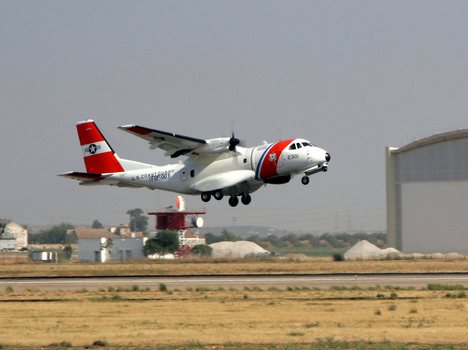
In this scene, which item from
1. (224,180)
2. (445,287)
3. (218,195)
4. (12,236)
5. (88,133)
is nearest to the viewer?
(445,287)

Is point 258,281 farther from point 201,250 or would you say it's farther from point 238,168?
point 201,250

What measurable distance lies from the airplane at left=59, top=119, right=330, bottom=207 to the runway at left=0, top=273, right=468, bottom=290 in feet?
20.3

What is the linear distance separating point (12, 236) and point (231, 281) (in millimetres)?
Result: 91258

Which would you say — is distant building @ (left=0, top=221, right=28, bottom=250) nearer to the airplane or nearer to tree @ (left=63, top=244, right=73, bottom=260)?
tree @ (left=63, top=244, right=73, bottom=260)

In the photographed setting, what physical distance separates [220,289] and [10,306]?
1185 cm

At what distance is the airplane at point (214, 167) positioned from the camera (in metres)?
57.0

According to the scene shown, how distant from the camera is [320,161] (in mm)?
55969

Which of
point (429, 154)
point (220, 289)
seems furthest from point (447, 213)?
point (220, 289)

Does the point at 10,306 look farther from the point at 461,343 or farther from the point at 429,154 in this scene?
the point at 429,154

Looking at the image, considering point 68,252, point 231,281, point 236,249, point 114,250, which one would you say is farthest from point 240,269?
point 68,252

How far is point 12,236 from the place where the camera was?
458 feet

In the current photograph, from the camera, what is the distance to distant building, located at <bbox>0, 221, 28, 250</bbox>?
131000 mm

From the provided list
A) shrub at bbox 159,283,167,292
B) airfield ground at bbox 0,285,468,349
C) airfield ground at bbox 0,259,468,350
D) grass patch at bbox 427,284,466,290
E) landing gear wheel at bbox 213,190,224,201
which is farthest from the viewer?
landing gear wheel at bbox 213,190,224,201

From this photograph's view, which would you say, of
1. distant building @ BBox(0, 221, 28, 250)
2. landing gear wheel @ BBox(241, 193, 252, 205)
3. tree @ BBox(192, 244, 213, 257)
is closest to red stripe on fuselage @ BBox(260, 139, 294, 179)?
landing gear wheel @ BBox(241, 193, 252, 205)
